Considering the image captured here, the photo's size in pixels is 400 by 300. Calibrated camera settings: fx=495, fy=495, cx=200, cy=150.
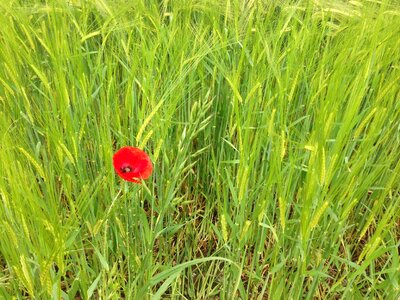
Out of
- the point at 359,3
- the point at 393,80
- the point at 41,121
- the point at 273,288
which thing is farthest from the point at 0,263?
the point at 359,3

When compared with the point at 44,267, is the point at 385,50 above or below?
above

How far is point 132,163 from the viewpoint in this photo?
684mm

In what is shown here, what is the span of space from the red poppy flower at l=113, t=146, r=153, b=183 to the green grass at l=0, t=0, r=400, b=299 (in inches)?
0.8

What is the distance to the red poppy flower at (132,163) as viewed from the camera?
669 millimetres

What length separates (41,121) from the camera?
0.88 metres

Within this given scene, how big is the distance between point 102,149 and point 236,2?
0.44 m

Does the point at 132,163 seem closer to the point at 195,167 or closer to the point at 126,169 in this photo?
the point at 126,169

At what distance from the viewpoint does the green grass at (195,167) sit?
704 mm

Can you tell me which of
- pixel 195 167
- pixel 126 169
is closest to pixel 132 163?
pixel 126 169

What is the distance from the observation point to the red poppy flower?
0.67m

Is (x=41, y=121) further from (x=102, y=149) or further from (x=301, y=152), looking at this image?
(x=301, y=152)

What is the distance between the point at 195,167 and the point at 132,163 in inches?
15.1

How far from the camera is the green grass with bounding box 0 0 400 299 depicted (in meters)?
0.70

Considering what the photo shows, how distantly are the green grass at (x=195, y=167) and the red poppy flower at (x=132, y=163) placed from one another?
0.07 feet
